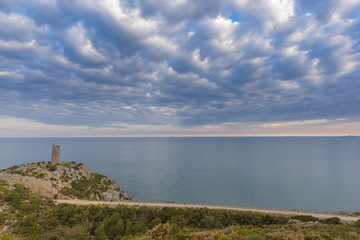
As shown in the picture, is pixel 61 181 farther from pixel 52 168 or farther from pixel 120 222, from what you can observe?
pixel 120 222

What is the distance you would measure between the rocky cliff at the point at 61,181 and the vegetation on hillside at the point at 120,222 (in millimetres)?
7063

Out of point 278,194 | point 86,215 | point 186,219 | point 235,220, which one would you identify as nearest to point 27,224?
point 86,215

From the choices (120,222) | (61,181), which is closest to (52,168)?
(61,181)

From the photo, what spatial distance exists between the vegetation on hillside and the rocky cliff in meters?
7.06

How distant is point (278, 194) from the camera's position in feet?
195

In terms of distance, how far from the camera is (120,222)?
21047mm

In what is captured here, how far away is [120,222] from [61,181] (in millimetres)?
35422

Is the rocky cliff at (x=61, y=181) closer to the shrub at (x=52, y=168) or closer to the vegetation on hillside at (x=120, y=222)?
the shrub at (x=52, y=168)

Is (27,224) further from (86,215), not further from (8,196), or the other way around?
(8,196)

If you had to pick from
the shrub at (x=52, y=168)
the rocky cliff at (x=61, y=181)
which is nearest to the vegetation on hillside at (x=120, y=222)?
the rocky cliff at (x=61, y=181)

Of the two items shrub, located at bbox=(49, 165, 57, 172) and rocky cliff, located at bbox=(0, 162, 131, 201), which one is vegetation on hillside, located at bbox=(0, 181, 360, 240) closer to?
rocky cliff, located at bbox=(0, 162, 131, 201)

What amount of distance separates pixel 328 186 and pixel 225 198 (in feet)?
149

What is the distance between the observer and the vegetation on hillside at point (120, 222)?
61.9ft

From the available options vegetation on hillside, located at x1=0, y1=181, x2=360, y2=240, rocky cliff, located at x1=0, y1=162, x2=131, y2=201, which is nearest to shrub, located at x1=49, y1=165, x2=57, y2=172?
rocky cliff, located at x1=0, y1=162, x2=131, y2=201
